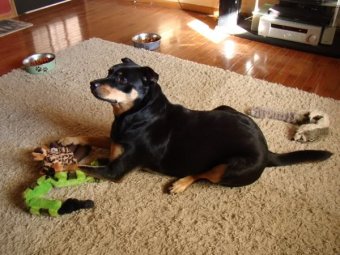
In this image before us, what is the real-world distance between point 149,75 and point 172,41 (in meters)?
2.05

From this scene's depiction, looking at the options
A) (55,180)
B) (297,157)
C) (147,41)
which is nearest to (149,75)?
(55,180)

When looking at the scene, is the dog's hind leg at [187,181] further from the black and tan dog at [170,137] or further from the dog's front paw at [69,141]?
the dog's front paw at [69,141]

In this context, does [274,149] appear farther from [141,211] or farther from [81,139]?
[81,139]

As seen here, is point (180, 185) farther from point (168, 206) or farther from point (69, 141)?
point (69, 141)

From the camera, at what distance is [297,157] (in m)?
1.64

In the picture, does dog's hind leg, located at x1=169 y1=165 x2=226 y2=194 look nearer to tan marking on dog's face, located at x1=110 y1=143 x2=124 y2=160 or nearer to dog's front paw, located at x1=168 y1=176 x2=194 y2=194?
dog's front paw, located at x1=168 y1=176 x2=194 y2=194

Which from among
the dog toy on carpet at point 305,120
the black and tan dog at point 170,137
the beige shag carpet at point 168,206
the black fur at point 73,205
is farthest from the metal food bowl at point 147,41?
the black fur at point 73,205

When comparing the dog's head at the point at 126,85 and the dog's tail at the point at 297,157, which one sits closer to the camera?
the dog's head at the point at 126,85

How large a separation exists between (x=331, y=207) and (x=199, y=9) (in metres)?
3.28

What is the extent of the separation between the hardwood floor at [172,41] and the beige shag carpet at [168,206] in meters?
0.51

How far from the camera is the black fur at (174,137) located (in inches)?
57.2

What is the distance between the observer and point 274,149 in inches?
74.5

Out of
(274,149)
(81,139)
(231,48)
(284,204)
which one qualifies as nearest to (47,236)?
(81,139)

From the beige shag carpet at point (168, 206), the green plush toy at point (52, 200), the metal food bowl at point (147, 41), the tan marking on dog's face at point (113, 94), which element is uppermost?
the tan marking on dog's face at point (113, 94)
